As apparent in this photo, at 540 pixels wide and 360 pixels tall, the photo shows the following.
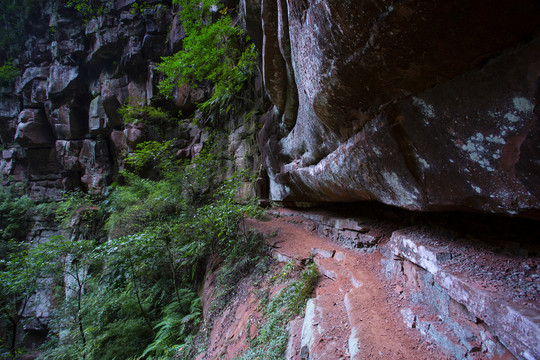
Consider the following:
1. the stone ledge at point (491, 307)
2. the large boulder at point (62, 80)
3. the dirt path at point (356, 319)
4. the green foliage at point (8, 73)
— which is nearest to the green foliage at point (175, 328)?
the dirt path at point (356, 319)

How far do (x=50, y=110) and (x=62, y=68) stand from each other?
3429mm

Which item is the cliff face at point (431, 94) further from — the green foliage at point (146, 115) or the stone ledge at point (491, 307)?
the green foliage at point (146, 115)

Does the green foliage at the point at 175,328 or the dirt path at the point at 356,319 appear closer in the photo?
the dirt path at the point at 356,319

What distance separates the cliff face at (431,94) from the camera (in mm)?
1237

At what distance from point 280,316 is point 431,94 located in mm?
3009

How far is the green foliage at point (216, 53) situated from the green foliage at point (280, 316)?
848 cm

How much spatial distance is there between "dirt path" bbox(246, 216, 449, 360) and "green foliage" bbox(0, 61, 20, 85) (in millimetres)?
29398

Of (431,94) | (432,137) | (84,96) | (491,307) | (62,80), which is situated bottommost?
(491,307)

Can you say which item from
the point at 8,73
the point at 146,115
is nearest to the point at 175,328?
the point at 146,115

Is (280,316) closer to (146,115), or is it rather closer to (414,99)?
(414,99)

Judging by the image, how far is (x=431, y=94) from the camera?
1.72m

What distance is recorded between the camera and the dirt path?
186cm

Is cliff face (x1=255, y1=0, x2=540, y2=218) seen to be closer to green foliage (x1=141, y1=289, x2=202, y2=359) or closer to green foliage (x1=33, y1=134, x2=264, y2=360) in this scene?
green foliage (x1=33, y1=134, x2=264, y2=360)

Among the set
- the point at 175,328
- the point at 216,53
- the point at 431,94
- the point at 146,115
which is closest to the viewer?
the point at 431,94
